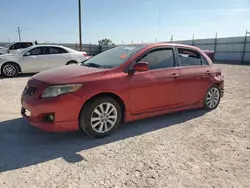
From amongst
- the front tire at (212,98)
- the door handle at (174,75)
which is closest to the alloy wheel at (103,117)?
the door handle at (174,75)

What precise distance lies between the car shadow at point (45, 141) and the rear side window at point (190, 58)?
120 cm

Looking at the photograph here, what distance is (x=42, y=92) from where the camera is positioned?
11.1 feet

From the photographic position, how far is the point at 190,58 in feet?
16.3

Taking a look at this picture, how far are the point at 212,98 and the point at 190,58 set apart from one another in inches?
44.5

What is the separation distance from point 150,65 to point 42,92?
1.95 meters

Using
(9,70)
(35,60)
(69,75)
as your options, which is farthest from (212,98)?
(9,70)

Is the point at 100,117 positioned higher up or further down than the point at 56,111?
further down

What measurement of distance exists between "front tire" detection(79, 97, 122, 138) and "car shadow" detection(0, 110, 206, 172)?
135 millimetres

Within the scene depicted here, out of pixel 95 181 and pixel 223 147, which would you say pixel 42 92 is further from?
pixel 223 147

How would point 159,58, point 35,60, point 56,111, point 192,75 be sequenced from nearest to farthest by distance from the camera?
1. point 56,111
2. point 159,58
3. point 192,75
4. point 35,60

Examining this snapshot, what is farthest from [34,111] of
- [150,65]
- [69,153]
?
[150,65]

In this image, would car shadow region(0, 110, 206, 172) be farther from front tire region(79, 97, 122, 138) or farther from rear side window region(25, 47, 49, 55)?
rear side window region(25, 47, 49, 55)

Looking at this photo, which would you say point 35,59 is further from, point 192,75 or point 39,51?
point 192,75

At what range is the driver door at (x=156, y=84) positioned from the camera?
3.96 meters
